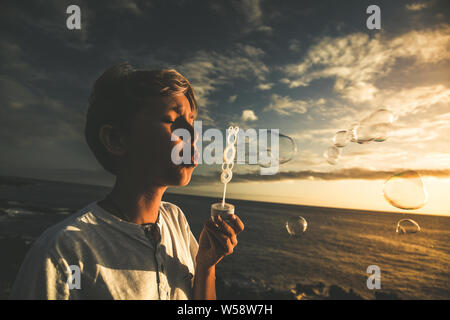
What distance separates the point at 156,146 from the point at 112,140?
1.54ft

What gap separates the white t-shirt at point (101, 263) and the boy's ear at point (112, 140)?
0.50 metres

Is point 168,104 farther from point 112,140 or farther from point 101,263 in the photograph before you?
point 101,263

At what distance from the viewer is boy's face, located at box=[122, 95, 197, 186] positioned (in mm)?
1874

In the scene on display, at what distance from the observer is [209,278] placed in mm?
2234

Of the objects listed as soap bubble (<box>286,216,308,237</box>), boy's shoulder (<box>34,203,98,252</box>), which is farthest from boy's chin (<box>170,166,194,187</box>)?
soap bubble (<box>286,216,308,237</box>)

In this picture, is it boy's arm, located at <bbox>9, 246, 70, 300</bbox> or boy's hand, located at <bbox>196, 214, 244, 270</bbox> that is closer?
boy's arm, located at <bbox>9, 246, 70, 300</bbox>

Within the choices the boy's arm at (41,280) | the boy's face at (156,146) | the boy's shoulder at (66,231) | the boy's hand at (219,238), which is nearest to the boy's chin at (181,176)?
the boy's face at (156,146)

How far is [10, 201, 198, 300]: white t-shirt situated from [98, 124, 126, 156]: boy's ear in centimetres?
50

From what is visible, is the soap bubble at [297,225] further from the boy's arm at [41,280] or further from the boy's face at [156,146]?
the boy's arm at [41,280]

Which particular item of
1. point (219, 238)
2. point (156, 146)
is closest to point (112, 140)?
point (156, 146)

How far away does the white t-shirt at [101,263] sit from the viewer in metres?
1.38

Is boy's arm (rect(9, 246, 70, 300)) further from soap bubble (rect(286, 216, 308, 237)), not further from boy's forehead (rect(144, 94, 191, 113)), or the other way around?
soap bubble (rect(286, 216, 308, 237))

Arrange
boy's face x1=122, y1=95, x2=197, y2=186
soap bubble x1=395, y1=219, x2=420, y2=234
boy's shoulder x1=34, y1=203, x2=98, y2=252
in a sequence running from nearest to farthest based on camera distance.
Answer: boy's shoulder x1=34, y1=203, x2=98, y2=252
boy's face x1=122, y1=95, x2=197, y2=186
soap bubble x1=395, y1=219, x2=420, y2=234
